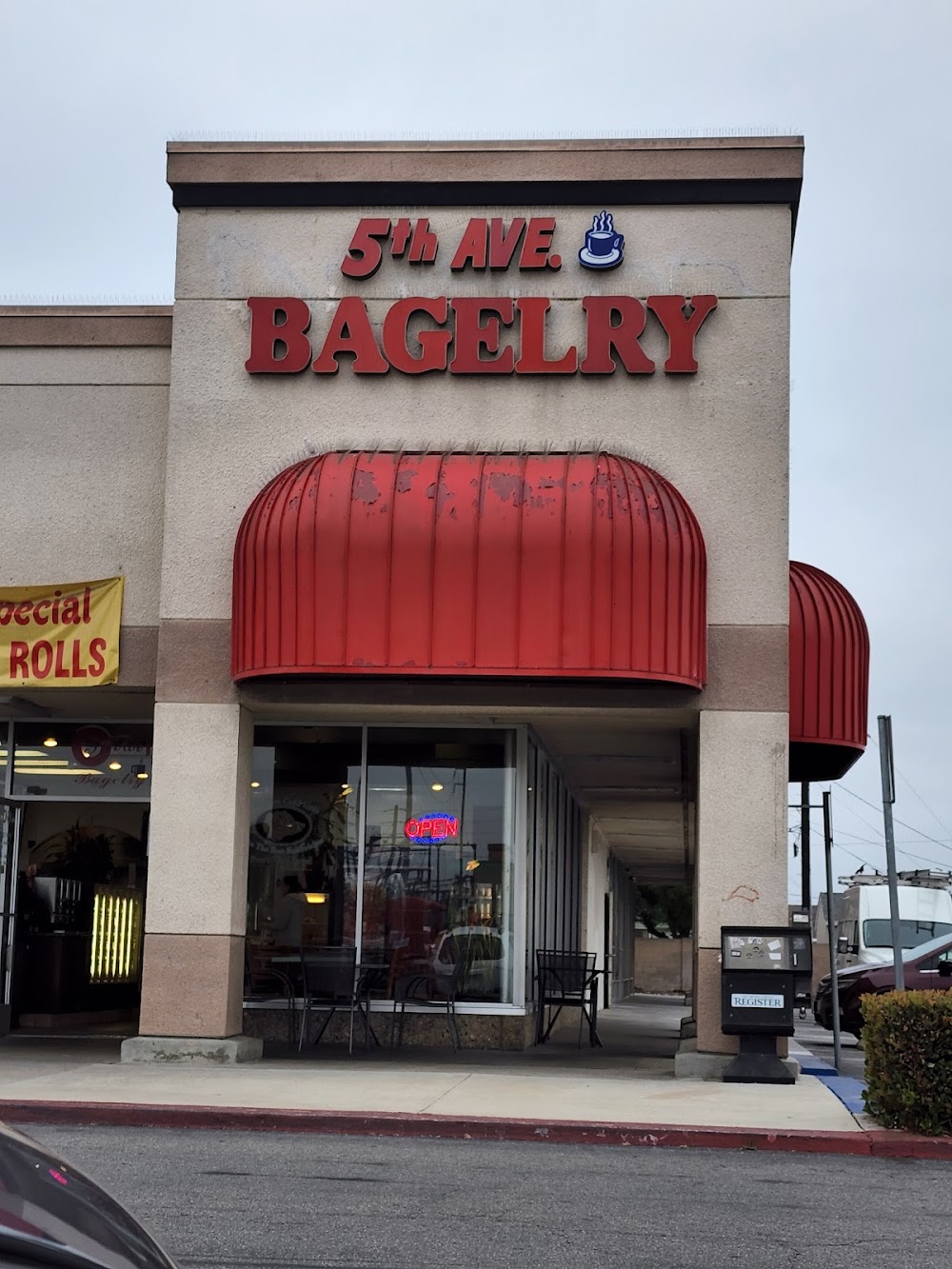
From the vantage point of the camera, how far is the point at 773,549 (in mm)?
15234

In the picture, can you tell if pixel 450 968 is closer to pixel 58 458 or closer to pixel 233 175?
pixel 58 458

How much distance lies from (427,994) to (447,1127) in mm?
5936

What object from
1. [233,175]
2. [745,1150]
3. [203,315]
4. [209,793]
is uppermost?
[233,175]

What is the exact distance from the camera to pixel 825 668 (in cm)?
1617

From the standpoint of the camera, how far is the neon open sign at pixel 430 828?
1745cm

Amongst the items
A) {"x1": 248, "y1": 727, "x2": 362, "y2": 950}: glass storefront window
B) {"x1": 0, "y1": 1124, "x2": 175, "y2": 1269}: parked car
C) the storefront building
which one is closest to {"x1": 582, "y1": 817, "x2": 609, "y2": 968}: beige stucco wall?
the storefront building

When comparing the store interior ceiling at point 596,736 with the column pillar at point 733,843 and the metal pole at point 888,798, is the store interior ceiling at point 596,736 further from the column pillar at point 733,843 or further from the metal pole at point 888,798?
the metal pole at point 888,798

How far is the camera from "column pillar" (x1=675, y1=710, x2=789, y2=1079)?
48.1 ft

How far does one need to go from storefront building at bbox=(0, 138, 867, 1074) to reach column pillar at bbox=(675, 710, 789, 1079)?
31mm

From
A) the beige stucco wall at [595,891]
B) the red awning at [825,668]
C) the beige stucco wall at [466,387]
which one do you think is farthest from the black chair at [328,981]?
the beige stucco wall at [595,891]

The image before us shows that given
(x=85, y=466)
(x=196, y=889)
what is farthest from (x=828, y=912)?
(x=85, y=466)

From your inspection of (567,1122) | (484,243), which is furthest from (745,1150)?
(484,243)

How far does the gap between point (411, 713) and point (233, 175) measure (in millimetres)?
5829

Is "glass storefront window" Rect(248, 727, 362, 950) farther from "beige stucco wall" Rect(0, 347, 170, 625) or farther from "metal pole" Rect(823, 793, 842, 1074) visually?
"metal pole" Rect(823, 793, 842, 1074)
